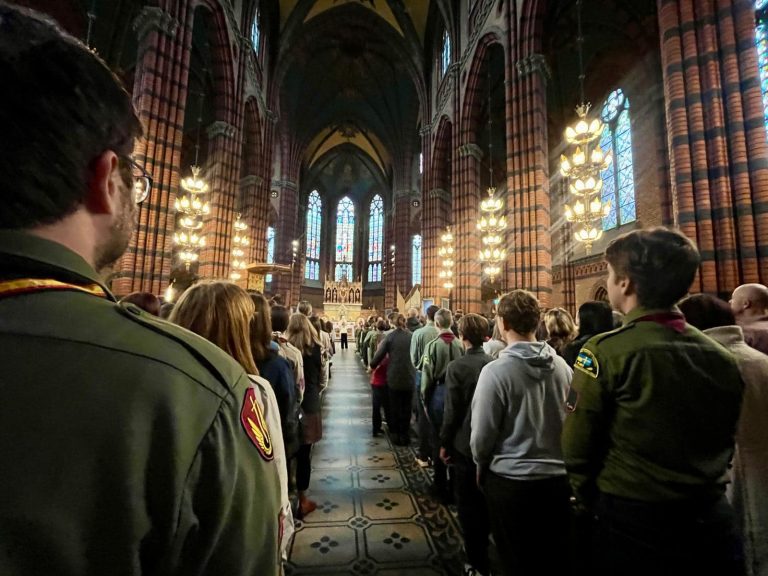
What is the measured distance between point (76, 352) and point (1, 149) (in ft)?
1.15

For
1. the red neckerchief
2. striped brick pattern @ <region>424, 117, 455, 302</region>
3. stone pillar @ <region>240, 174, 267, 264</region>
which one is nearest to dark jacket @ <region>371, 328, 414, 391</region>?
the red neckerchief

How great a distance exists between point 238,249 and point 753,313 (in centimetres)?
1501

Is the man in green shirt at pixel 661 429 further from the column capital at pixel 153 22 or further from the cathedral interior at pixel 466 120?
the column capital at pixel 153 22

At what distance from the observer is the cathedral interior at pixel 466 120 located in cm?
604

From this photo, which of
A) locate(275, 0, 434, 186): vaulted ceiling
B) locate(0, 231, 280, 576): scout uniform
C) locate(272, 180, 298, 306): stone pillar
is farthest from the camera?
locate(272, 180, 298, 306): stone pillar

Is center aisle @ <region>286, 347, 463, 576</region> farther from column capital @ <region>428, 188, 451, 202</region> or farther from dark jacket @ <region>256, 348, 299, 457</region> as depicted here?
column capital @ <region>428, 188, 451, 202</region>

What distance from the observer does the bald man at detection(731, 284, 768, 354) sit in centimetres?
233

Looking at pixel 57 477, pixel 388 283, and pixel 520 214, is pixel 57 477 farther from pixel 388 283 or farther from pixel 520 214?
pixel 388 283

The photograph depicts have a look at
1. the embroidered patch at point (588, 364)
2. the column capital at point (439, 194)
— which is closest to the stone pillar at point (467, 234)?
the column capital at point (439, 194)

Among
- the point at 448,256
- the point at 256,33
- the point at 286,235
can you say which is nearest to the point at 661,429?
the point at 448,256

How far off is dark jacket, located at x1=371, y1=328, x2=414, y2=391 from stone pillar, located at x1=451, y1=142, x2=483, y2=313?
914 cm

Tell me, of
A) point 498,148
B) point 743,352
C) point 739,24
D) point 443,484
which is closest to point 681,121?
point 739,24

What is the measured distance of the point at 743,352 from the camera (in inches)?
66.4

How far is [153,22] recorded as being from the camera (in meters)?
8.85
